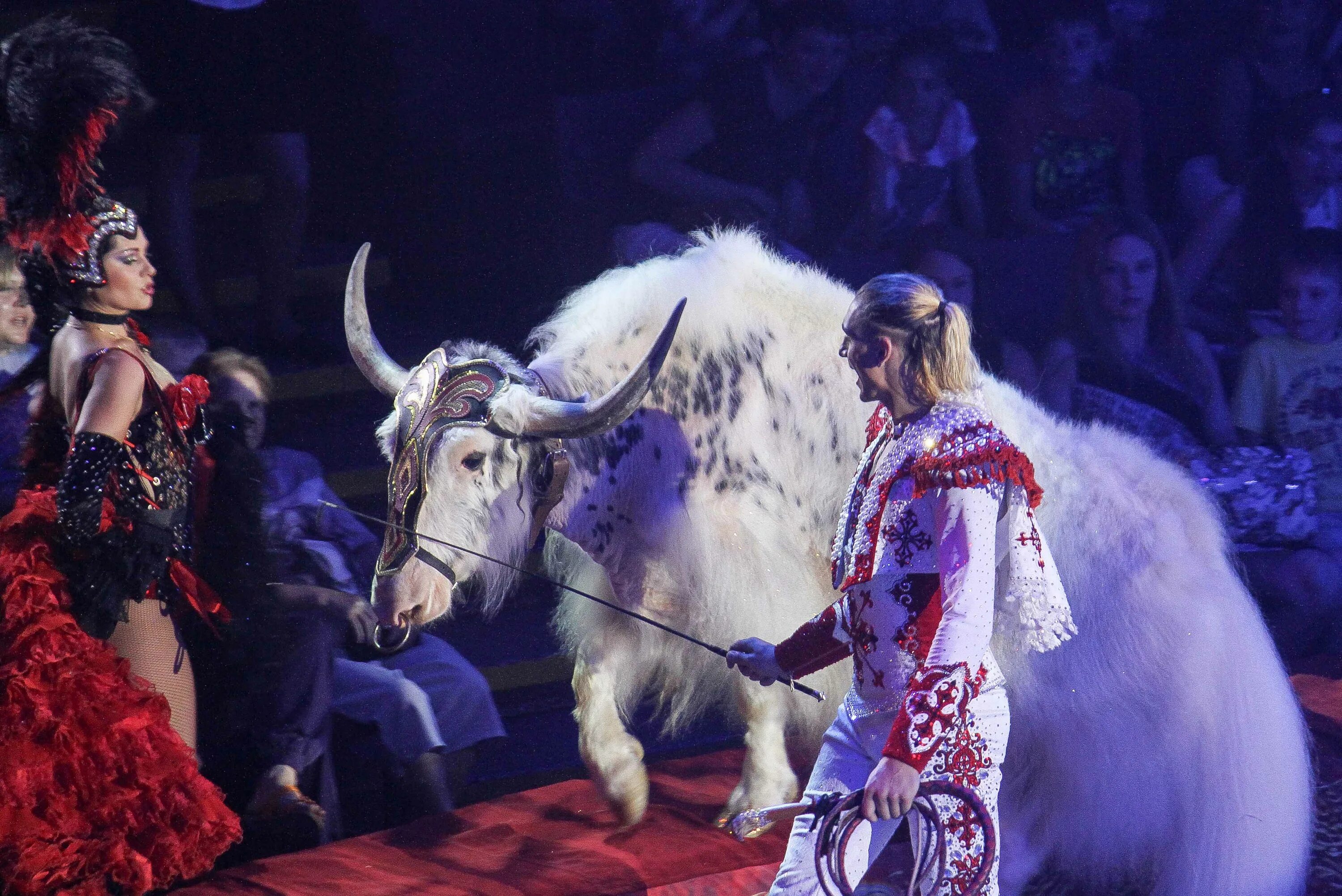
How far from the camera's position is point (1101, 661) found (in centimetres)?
309

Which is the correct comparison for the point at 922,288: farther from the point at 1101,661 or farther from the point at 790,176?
the point at 790,176

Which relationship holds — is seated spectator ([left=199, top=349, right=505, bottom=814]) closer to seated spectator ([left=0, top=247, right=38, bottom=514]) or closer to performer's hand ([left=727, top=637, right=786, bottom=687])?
seated spectator ([left=0, top=247, right=38, bottom=514])

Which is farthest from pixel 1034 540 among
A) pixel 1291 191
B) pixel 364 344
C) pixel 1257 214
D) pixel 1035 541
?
pixel 1291 191

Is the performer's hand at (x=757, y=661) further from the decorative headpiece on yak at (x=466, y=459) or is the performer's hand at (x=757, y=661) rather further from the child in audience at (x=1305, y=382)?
the child in audience at (x=1305, y=382)

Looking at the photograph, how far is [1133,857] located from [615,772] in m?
1.35

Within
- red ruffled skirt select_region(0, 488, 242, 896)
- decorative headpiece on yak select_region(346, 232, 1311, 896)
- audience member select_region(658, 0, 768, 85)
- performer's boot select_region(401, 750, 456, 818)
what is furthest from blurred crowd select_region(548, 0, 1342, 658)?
red ruffled skirt select_region(0, 488, 242, 896)

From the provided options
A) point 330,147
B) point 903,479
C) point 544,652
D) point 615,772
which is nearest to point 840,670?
point 615,772

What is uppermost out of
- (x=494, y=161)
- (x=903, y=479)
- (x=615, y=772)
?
(x=494, y=161)

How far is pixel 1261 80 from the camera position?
192 inches

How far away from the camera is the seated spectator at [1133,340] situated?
455 cm

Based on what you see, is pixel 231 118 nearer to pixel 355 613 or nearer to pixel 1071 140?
pixel 355 613

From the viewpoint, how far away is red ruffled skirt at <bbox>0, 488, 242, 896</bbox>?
266cm

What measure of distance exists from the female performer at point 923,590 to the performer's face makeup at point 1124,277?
2.66 meters

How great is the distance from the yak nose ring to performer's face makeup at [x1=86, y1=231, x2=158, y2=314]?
98 centimetres
